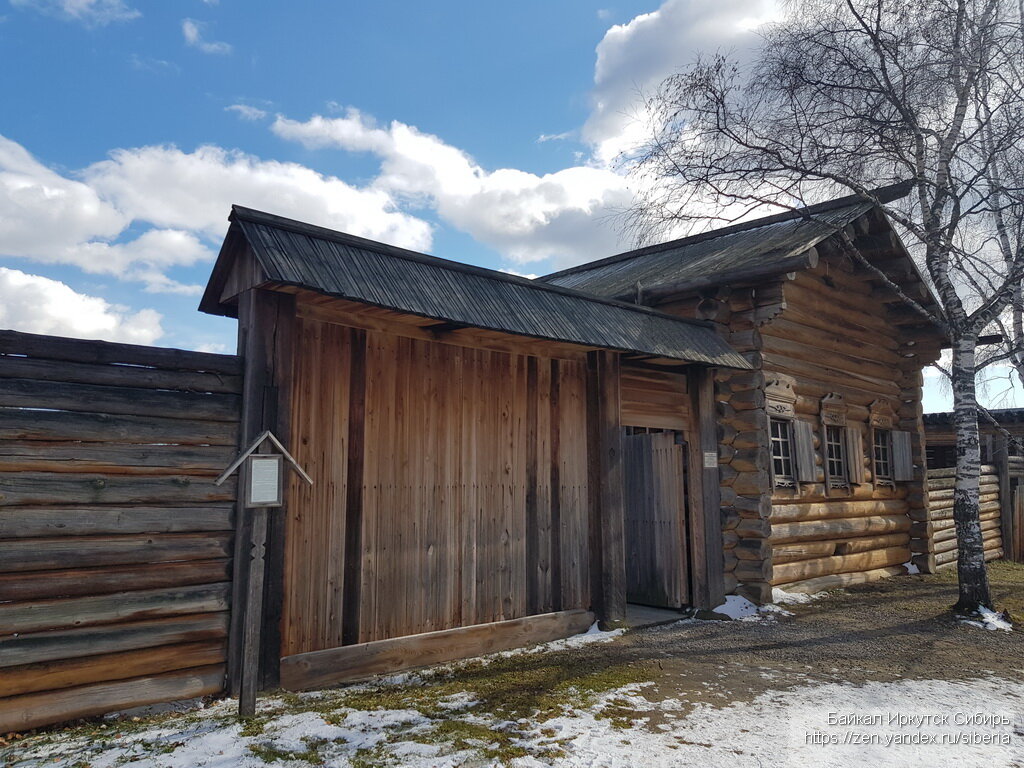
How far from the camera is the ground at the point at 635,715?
162 inches

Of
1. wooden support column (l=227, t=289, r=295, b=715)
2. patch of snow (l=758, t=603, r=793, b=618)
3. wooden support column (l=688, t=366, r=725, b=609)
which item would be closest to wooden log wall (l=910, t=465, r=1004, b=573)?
patch of snow (l=758, t=603, r=793, b=618)

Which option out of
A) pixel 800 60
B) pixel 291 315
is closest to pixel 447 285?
pixel 291 315

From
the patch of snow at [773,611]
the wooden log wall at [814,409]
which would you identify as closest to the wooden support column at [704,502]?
the wooden log wall at [814,409]

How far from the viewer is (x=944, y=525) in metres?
13.5

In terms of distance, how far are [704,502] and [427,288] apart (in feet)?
16.3

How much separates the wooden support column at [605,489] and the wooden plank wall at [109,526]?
391 cm

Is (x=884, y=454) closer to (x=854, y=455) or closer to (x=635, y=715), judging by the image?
(x=854, y=455)

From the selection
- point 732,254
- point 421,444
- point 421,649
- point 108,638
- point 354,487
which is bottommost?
point 421,649

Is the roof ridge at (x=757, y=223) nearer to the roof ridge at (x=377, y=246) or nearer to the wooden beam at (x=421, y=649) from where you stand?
the roof ridge at (x=377, y=246)

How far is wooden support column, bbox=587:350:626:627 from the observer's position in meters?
7.54

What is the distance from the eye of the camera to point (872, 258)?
1143 centimetres

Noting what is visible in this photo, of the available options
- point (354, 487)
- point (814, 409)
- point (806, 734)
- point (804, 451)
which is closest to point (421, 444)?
point (354, 487)

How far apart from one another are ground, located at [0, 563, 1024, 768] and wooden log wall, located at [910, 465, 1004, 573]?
5.51 m

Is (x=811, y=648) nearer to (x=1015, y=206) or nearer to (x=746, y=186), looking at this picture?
(x=746, y=186)
